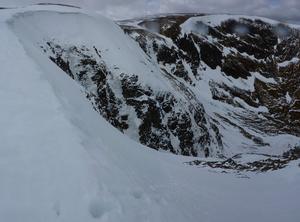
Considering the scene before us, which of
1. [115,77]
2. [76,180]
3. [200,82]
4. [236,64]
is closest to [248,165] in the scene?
[76,180]

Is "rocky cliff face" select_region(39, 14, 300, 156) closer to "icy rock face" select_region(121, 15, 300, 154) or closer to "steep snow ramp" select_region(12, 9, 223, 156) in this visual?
"steep snow ramp" select_region(12, 9, 223, 156)

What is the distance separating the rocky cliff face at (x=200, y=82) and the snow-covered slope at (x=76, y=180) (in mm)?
17921

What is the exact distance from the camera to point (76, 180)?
7.57 m

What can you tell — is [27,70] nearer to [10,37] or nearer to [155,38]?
[10,37]

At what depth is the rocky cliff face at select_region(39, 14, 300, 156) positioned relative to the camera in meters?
40.1

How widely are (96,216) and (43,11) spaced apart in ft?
111

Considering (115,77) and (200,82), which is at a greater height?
(115,77)

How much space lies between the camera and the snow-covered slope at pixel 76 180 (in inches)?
276

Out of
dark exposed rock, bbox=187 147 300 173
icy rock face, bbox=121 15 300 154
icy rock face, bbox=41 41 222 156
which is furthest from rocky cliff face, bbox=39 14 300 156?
dark exposed rock, bbox=187 147 300 173

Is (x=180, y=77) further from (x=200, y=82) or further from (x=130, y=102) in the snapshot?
(x=130, y=102)

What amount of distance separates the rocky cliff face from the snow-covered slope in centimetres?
1792

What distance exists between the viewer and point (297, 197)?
1462 cm

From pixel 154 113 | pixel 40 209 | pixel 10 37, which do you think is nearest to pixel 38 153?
pixel 40 209

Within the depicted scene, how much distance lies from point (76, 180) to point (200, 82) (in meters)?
100
